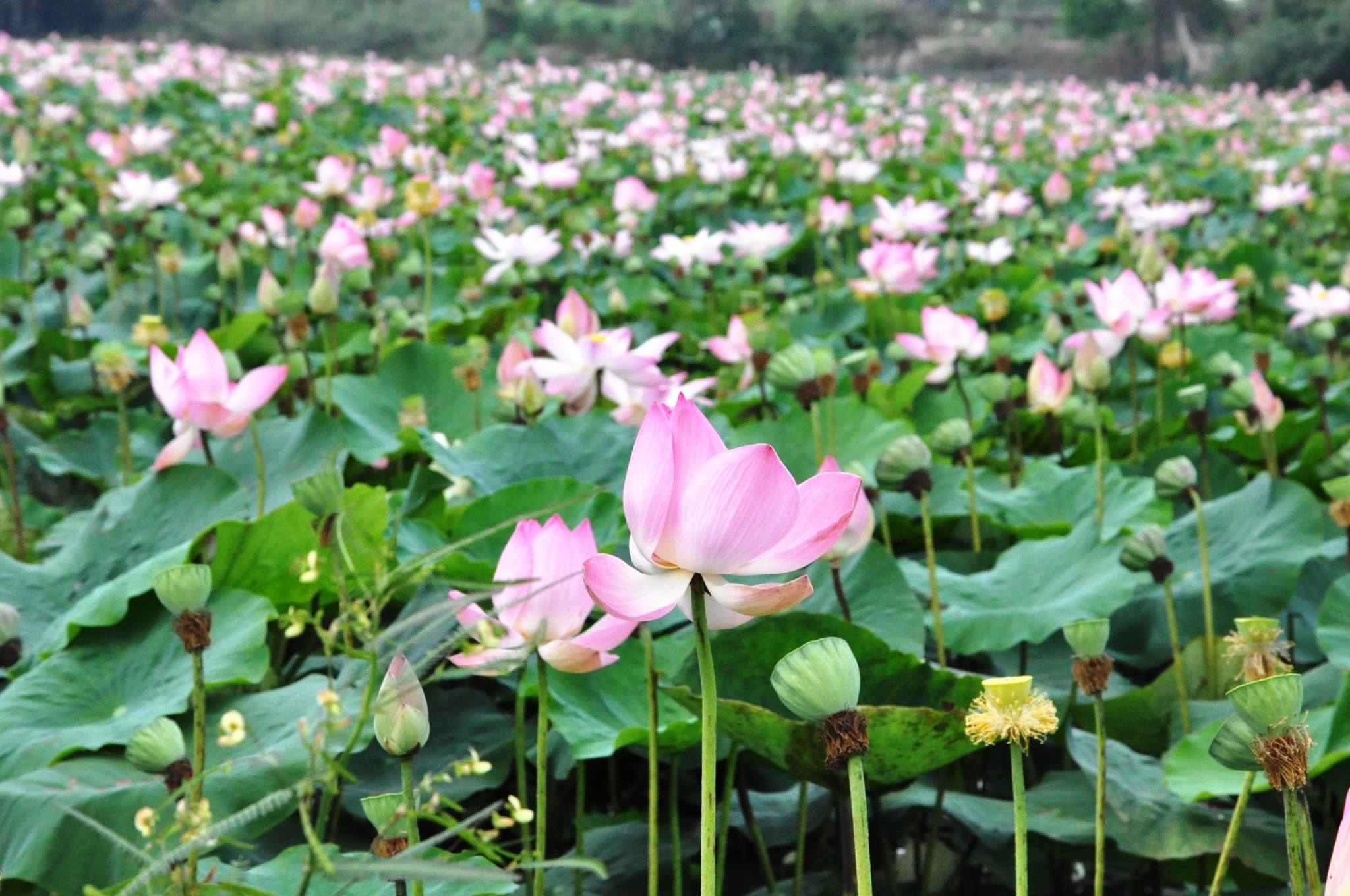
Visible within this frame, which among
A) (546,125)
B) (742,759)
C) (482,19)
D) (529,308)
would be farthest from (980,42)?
(742,759)

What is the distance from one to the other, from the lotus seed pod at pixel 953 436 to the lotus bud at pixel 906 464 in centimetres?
18

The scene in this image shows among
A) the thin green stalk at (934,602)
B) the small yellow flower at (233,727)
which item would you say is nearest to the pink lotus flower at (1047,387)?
the thin green stalk at (934,602)

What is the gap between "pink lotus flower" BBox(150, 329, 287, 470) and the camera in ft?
3.74

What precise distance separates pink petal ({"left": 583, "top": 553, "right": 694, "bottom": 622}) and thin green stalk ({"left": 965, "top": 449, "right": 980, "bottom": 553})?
2.63 feet

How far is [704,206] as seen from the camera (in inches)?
138

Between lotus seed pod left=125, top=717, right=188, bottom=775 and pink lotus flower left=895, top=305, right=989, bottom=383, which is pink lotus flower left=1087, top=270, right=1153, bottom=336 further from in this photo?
lotus seed pod left=125, top=717, right=188, bottom=775

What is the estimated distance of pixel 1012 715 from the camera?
57cm

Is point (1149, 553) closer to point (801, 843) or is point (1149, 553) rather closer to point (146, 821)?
point (801, 843)

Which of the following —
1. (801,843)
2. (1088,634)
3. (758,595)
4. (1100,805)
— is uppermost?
(758,595)

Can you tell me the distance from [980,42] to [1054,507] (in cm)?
1655

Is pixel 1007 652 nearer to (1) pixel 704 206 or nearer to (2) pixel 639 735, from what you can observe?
(2) pixel 639 735

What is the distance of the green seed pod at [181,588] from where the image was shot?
67cm

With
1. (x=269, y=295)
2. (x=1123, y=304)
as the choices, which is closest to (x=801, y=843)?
(x=1123, y=304)

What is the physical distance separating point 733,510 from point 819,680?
0.09 metres
